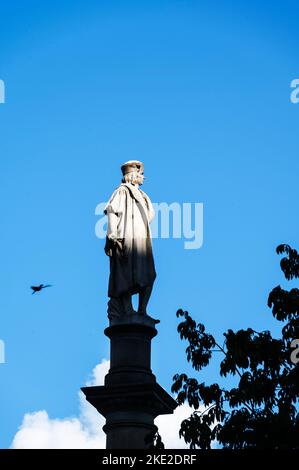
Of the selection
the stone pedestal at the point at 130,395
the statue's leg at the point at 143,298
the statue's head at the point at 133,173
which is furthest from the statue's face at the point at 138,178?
the stone pedestal at the point at 130,395

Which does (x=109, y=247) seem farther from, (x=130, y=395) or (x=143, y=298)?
(x=130, y=395)

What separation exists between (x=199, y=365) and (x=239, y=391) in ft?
5.49

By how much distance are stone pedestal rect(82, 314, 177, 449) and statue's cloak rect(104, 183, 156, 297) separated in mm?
921

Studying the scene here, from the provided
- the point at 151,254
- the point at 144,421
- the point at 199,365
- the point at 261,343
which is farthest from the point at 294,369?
the point at 151,254

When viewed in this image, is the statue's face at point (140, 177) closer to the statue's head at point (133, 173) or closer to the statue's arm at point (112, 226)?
the statue's head at point (133, 173)

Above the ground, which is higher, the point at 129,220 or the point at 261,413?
the point at 129,220

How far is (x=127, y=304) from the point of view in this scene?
2038cm

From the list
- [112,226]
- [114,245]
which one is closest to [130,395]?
[114,245]

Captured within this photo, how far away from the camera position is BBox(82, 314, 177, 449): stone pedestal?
1905 cm

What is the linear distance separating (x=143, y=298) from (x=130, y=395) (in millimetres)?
2164

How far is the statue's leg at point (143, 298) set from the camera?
Answer: 20.4 meters

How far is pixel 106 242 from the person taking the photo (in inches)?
817

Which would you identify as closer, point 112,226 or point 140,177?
point 112,226
